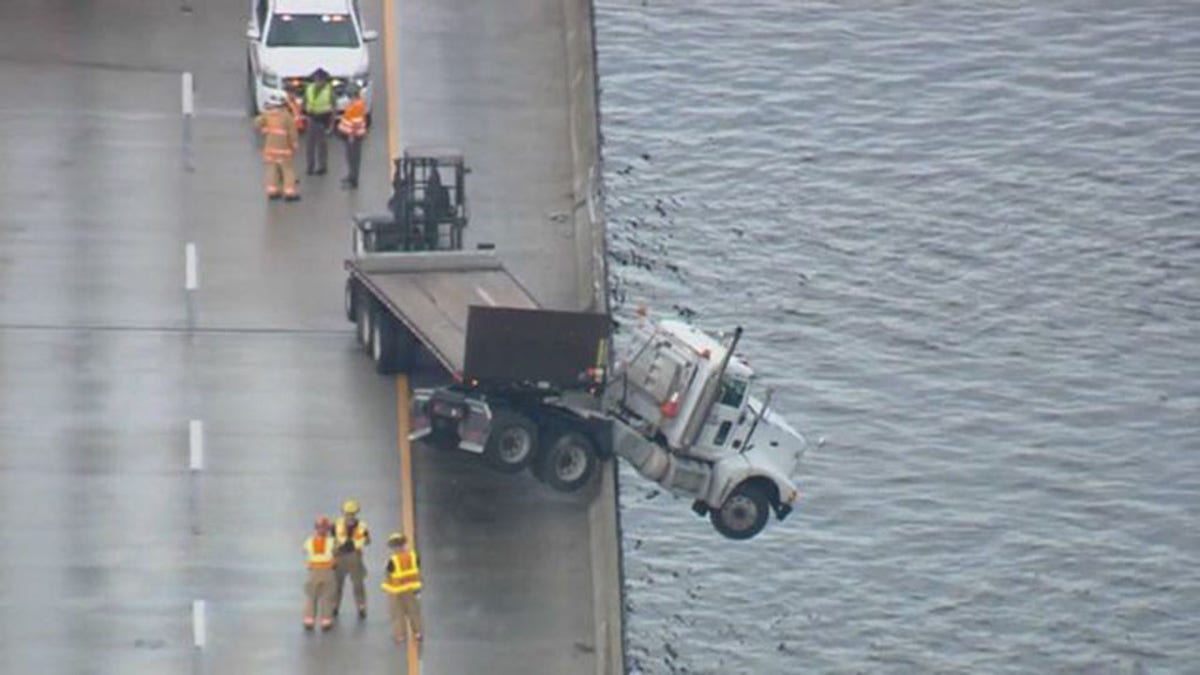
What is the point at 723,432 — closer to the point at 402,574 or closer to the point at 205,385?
the point at 402,574

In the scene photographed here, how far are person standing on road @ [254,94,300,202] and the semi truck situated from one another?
3.22m

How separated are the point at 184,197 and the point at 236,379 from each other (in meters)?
5.41

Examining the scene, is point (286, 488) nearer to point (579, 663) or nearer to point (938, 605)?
point (579, 663)

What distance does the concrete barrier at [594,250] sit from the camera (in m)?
45.8

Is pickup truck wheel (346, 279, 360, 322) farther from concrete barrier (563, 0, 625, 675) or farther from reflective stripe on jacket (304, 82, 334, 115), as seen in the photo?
reflective stripe on jacket (304, 82, 334, 115)

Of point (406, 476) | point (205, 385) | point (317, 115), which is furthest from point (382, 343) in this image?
point (317, 115)

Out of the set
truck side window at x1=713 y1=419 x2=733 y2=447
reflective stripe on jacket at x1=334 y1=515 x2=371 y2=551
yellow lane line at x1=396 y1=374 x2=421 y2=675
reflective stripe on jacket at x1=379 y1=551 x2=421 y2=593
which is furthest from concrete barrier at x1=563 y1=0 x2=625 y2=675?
reflective stripe on jacket at x1=334 y1=515 x2=371 y2=551

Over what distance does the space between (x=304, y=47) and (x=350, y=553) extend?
13.9 metres

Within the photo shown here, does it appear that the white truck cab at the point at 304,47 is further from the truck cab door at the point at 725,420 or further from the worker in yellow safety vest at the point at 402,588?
the worker in yellow safety vest at the point at 402,588

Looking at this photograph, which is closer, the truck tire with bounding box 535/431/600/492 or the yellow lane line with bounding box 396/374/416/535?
the yellow lane line with bounding box 396/374/416/535

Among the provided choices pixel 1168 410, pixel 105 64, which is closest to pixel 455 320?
pixel 105 64

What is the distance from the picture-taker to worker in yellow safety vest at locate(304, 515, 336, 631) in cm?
4506

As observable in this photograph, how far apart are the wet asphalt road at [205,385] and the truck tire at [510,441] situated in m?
0.83

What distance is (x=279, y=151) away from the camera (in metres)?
54.3
